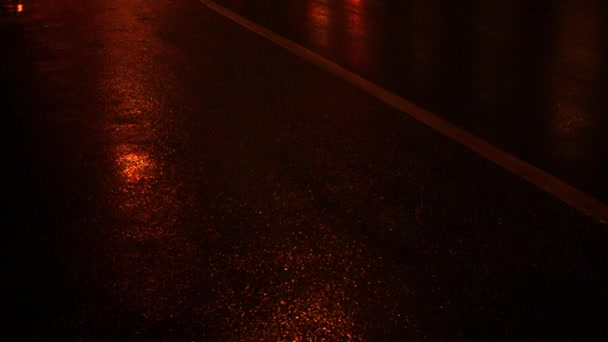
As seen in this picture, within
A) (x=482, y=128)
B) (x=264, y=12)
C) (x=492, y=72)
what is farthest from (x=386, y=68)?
(x=264, y=12)

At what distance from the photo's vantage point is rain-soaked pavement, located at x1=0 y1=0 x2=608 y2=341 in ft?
15.0

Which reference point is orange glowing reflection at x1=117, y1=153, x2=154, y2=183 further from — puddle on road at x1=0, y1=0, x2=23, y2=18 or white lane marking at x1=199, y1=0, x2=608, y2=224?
puddle on road at x1=0, y1=0, x2=23, y2=18

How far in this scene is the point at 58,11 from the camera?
51.4 feet

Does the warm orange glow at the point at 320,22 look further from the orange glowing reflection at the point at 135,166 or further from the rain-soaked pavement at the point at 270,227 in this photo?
the orange glowing reflection at the point at 135,166

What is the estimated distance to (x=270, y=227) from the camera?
5.75 meters

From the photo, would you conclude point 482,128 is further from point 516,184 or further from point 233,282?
point 233,282

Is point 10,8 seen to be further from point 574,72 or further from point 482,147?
point 482,147

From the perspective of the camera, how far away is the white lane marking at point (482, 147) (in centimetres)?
613

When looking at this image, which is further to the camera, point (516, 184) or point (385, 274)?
point (516, 184)

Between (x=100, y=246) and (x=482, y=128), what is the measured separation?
394 cm

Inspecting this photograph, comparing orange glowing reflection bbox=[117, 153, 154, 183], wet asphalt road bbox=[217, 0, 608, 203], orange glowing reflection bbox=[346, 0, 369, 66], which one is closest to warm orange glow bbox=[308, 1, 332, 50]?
wet asphalt road bbox=[217, 0, 608, 203]

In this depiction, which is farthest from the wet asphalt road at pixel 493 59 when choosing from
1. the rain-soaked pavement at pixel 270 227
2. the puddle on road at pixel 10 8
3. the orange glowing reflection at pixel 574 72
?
the puddle on road at pixel 10 8

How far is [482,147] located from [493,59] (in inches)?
151

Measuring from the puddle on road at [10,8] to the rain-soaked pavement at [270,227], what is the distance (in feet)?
21.9
